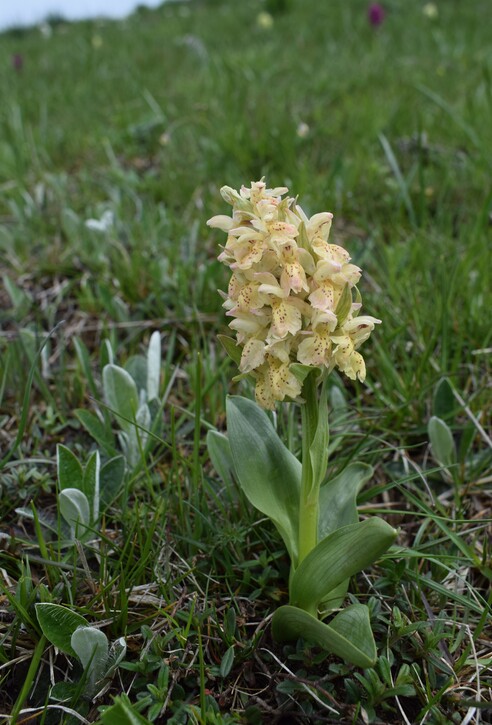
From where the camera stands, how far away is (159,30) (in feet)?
27.6

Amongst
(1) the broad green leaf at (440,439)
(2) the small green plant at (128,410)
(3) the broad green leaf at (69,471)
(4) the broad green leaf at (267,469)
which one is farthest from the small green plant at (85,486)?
(1) the broad green leaf at (440,439)

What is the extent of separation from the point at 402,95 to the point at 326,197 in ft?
6.68

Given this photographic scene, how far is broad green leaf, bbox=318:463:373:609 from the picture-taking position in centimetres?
163

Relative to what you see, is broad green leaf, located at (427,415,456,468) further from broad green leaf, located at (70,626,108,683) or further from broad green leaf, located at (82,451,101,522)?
broad green leaf, located at (70,626,108,683)

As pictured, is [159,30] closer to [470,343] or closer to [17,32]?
[17,32]

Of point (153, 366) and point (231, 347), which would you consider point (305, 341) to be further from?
point (153, 366)

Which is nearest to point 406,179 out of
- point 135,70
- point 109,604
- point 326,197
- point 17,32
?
point 326,197

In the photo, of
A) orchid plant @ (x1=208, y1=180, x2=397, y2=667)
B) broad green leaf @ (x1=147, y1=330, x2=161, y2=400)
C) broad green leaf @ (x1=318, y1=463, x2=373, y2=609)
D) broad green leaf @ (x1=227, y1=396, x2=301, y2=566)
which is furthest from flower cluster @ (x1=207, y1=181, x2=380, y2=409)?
broad green leaf @ (x1=147, y1=330, x2=161, y2=400)

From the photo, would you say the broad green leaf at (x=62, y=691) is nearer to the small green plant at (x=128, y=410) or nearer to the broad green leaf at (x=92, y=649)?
the broad green leaf at (x=92, y=649)

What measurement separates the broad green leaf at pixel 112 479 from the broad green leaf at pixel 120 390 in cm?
15

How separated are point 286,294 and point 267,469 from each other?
1.55ft

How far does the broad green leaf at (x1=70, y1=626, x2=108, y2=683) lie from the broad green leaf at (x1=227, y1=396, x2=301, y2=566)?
17.3 inches

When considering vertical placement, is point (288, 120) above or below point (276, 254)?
below

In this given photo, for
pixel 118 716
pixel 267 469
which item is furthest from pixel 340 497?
pixel 118 716
